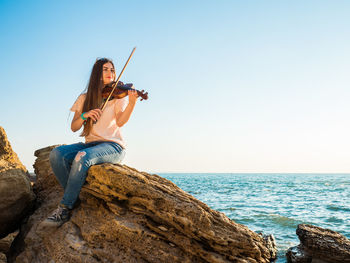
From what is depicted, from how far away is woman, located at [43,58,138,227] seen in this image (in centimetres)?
420

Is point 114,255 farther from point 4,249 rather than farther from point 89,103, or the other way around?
point 4,249

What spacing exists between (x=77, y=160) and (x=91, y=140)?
0.64m

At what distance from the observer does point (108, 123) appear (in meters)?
4.70

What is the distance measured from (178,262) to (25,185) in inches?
122

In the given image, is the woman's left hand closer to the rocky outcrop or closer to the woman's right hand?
the woman's right hand

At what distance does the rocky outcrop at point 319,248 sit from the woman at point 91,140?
191 inches

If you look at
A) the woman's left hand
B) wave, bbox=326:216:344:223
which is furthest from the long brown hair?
wave, bbox=326:216:344:223

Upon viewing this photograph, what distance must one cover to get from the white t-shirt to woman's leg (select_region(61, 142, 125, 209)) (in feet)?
0.87

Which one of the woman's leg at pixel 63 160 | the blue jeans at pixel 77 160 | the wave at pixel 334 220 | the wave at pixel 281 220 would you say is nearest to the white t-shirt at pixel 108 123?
the blue jeans at pixel 77 160

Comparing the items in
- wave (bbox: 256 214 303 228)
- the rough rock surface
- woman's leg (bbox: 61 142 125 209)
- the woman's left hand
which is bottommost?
wave (bbox: 256 214 303 228)

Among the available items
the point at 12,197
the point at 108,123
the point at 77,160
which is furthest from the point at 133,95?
the point at 12,197

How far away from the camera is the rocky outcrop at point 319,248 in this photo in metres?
5.95

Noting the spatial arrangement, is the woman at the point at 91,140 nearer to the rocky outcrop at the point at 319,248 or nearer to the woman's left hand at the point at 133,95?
the woman's left hand at the point at 133,95

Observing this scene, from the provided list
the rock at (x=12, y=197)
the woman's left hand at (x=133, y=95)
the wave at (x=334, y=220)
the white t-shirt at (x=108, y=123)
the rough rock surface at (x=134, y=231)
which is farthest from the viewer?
the wave at (x=334, y=220)
